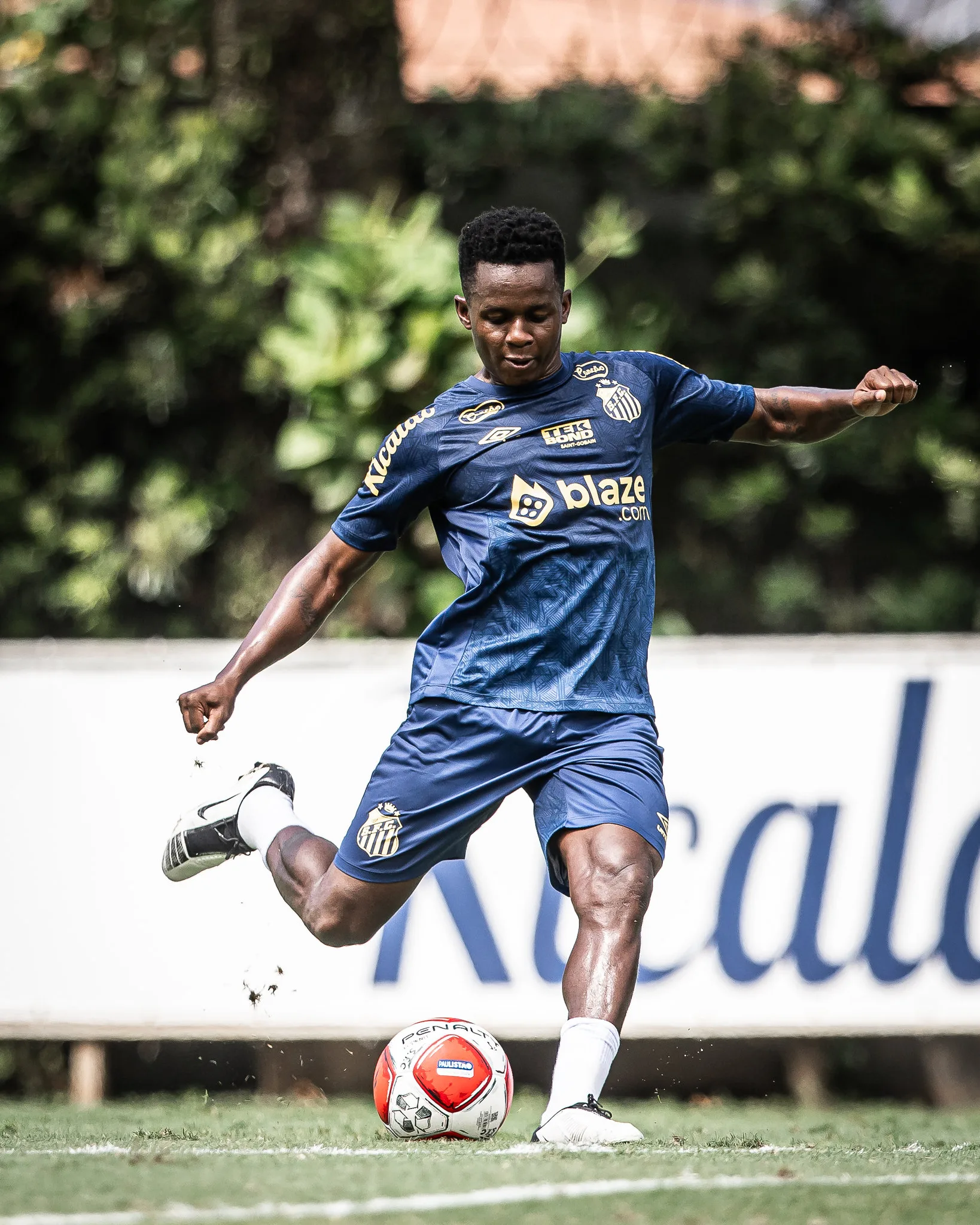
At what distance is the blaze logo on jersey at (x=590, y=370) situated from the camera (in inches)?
157

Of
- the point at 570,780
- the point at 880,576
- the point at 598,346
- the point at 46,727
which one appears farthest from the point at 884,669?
the point at 46,727

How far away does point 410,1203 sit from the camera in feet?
9.09

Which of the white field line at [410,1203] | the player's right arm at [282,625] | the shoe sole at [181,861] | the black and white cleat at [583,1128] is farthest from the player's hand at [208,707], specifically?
the white field line at [410,1203]

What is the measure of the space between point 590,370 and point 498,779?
44.5 inches

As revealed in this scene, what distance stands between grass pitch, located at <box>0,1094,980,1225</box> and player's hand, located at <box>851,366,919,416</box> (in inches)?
77.0

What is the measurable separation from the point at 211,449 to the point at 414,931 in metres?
3.10

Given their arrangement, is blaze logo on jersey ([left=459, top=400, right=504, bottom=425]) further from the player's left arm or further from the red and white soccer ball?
the red and white soccer ball

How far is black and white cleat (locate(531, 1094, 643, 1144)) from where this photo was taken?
3387 mm

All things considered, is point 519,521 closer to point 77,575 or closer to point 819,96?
point 77,575

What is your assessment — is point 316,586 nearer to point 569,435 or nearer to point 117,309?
point 569,435

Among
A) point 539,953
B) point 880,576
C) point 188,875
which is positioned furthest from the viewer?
point 880,576

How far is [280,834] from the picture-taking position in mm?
4438

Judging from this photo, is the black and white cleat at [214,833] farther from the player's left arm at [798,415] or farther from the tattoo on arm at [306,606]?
the player's left arm at [798,415]

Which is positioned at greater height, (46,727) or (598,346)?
(598,346)
